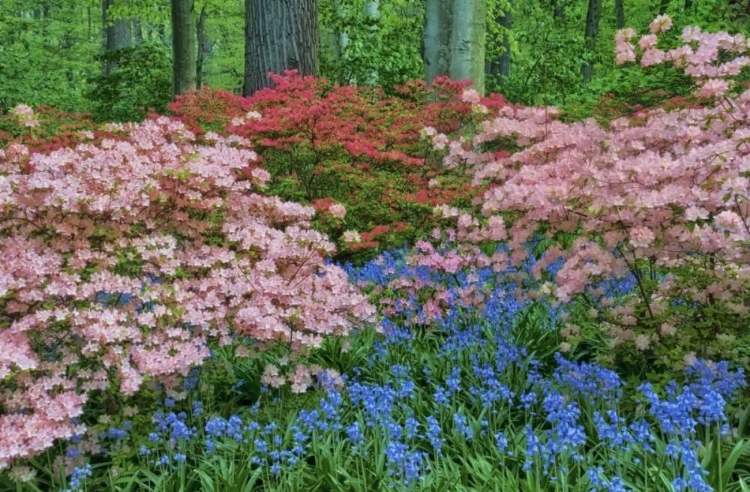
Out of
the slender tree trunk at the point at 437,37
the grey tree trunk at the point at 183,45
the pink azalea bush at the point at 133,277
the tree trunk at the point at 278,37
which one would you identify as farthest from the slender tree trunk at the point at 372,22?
the pink azalea bush at the point at 133,277

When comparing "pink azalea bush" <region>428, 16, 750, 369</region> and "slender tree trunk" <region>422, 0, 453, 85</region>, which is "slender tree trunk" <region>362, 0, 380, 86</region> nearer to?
"slender tree trunk" <region>422, 0, 453, 85</region>

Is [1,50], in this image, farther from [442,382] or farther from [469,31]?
[442,382]

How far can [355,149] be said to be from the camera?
5.36 meters

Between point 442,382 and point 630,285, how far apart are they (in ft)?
5.66

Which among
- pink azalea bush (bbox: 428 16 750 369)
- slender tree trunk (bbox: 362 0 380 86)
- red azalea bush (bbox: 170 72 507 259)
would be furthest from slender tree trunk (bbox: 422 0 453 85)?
slender tree trunk (bbox: 362 0 380 86)

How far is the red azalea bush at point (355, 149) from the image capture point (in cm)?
523

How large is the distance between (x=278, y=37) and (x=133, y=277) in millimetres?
4559

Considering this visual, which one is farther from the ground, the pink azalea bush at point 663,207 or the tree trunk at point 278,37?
the tree trunk at point 278,37

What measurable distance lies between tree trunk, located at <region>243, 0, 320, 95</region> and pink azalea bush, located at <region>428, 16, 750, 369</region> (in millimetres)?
4291

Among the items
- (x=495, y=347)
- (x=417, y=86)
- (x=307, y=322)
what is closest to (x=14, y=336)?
(x=307, y=322)

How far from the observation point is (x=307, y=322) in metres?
3.07

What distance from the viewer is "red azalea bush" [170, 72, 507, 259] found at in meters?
5.23

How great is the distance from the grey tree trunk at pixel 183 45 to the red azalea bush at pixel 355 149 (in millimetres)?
2172

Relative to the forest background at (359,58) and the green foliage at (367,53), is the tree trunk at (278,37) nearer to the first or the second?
the forest background at (359,58)
